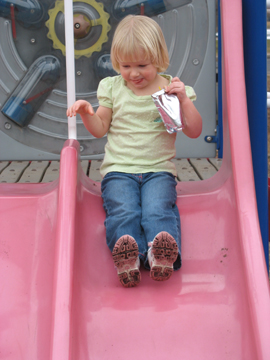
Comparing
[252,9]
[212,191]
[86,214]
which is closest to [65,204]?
[86,214]

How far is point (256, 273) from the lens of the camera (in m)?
0.96

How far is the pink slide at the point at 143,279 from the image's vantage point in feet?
3.03

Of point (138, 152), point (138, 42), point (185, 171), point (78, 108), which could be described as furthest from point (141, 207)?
point (185, 171)

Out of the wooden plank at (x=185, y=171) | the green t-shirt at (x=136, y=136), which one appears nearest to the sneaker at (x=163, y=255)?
Result: the green t-shirt at (x=136, y=136)

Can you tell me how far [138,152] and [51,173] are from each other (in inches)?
42.8

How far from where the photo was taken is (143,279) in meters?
1.07

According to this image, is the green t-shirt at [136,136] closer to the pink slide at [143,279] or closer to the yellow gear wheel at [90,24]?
the pink slide at [143,279]

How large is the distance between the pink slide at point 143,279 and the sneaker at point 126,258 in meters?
0.04

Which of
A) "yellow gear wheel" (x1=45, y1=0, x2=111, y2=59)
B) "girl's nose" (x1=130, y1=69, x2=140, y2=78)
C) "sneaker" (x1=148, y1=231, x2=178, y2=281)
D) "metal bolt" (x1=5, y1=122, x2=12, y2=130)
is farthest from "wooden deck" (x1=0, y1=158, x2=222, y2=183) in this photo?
"sneaker" (x1=148, y1=231, x2=178, y2=281)

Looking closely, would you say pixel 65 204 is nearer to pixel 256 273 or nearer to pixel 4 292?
pixel 4 292

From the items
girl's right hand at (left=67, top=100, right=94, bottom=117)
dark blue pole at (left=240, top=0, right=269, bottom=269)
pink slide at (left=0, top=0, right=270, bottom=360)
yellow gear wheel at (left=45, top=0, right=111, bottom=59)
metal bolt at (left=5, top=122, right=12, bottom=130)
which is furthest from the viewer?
metal bolt at (left=5, top=122, right=12, bottom=130)

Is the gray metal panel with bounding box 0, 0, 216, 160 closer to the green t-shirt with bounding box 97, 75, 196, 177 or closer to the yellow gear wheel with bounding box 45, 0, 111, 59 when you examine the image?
the yellow gear wheel with bounding box 45, 0, 111, 59

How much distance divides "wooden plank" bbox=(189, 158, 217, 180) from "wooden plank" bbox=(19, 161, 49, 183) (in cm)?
78

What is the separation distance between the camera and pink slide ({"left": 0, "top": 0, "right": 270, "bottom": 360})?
924 millimetres
